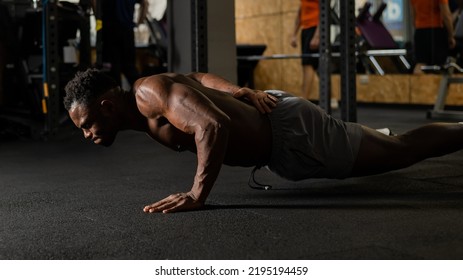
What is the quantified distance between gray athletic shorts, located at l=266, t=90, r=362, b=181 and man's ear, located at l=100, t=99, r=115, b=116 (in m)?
0.56

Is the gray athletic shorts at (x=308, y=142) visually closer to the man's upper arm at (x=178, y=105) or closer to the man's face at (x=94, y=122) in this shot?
the man's upper arm at (x=178, y=105)

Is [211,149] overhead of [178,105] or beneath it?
beneath

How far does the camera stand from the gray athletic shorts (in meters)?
2.41

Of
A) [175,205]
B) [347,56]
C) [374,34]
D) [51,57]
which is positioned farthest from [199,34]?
[374,34]

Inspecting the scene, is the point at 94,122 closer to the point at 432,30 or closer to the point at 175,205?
the point at 175,205

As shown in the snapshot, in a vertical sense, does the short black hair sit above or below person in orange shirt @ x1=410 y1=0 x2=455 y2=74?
below

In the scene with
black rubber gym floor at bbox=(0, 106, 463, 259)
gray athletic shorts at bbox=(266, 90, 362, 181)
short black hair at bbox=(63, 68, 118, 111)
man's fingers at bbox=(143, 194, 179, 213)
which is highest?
short black hair at bbox=(63, 68, 118, 111)

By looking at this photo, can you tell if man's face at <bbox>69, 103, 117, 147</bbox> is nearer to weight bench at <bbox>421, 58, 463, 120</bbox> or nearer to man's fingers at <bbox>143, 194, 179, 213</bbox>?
man's fingers at <bbox>143, 194, 179, 213</bbox>

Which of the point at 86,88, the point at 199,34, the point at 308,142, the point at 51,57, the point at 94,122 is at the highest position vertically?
the point at 199,34

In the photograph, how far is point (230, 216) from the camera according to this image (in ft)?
6.95

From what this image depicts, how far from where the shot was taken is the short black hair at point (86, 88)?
2.18 m

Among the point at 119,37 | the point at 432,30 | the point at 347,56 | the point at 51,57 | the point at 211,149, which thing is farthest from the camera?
the point at 432,30

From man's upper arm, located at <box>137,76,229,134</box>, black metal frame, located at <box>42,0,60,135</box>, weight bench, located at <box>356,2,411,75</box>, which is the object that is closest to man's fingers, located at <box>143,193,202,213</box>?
man's upper arm, located at <box>137,76,229,134</box>

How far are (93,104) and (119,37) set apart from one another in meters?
3.13
